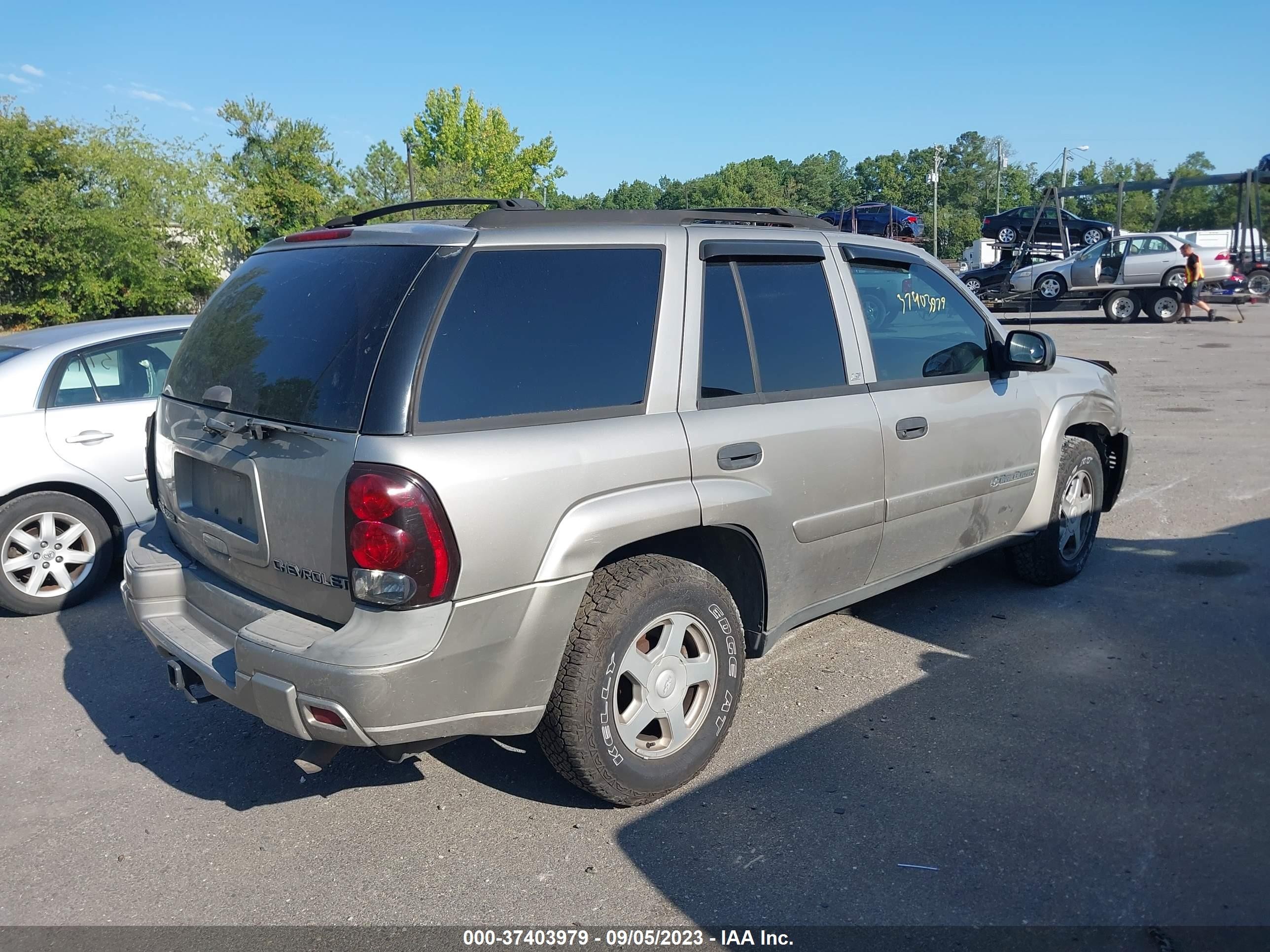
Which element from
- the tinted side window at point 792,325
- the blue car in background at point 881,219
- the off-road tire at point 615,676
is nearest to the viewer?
the off-road tire at point 615,676

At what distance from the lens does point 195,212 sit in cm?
3145

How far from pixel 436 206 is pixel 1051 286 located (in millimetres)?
24242

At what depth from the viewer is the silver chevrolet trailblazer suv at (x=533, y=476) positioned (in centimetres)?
285

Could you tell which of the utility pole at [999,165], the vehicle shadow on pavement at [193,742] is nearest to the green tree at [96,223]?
the vehicle shadow on pavement at [193,742]

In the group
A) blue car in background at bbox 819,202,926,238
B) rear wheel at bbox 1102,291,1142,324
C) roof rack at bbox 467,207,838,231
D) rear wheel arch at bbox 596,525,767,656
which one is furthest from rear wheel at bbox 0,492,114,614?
blue car in background at bbox 819,202,926,238

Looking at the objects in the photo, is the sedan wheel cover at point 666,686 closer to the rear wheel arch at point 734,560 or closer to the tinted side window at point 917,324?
the rear wheel arch at point 734,560

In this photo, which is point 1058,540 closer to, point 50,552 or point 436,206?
point 436,206

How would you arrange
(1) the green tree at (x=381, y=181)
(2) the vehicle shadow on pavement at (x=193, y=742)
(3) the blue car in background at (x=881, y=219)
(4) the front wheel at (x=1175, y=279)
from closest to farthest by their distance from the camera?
(2) the vehicle shadow on pavement at (x=193, y=742) → (4) the front wheel at (x=1175, y=279) → (3) the blue car in background at (x=881, y=219) → (1) the green tree at (x=381, y=181)

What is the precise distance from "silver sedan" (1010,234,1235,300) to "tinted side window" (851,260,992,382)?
21813 millimetres

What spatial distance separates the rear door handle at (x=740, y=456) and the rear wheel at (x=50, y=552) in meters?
4.14

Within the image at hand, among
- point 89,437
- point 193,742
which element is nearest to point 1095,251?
point 89,437

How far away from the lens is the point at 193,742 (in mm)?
4047

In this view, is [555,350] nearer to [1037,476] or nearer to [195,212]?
[1037,476]

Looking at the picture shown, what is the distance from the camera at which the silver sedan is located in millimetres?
23719
